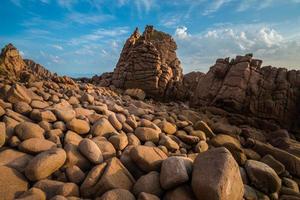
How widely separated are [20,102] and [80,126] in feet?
7.80

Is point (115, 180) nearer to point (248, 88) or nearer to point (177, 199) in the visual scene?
point (177, 199)

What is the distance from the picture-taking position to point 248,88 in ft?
53.5

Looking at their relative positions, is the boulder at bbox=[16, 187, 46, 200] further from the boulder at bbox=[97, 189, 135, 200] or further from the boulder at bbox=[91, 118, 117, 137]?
the boulder at bbox=[91, 118, 117, 137]

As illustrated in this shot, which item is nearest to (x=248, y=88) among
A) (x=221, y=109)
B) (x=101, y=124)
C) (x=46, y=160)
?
(x=221, y=109)

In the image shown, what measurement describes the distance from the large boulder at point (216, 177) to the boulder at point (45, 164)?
298 cm

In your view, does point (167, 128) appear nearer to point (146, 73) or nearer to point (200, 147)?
point (200, 147)

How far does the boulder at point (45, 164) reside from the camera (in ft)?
16.9

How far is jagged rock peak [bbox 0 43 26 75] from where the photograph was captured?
22.2m

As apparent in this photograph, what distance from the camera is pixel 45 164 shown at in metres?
5.28

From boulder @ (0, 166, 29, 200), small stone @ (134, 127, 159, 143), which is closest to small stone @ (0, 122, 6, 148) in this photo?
boulder @ (0, 166, 29, 200)

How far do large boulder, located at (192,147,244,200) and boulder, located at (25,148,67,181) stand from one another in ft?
9.79

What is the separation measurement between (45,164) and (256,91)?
563 inches

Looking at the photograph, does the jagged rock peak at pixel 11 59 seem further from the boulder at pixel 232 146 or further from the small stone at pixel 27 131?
the boulder at pixel 232 146

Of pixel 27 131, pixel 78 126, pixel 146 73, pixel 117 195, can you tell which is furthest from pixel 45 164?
pixel 146 73
